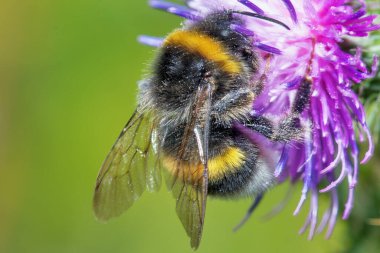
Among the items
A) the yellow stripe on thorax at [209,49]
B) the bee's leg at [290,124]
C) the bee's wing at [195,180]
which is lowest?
the bee's wing at [195,180]

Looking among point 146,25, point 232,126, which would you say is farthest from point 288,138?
point 146,25

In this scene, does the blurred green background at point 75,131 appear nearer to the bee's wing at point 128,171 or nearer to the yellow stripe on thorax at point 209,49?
the bee's wing at point 128,171

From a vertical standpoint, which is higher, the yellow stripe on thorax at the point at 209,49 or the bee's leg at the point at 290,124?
the yellow stripe on thorax at the point at 209,49

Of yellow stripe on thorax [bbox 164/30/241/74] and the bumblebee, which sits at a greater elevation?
yellow stripe on thorax [bbox 164/30/241/74]

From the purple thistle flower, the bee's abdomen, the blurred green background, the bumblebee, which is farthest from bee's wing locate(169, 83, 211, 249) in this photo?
the blurred green background

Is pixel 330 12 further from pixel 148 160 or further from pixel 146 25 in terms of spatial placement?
pixel 146 25

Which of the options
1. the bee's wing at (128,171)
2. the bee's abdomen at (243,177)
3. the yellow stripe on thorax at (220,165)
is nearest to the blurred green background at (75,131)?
the bee's wing at (128,171)

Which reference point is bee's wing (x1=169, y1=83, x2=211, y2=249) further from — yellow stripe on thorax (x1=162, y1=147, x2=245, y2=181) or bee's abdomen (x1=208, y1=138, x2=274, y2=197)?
bee's abdomen (x1=208, y1=138, x2=274, y2=197)
